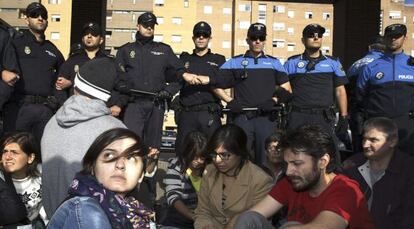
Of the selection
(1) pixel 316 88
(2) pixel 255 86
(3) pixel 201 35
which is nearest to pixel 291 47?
(3) pixel 201 35

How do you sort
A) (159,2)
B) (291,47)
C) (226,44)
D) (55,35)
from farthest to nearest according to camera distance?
(291,47) → (226,44) → (159,2) → (55,35)

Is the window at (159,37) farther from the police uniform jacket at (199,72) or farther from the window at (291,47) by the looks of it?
the police uniform jacket at (199,72)

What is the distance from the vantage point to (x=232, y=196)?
184 inches

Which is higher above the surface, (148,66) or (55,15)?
(55,15)

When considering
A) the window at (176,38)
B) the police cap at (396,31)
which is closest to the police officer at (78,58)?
the police cap at (396,31)

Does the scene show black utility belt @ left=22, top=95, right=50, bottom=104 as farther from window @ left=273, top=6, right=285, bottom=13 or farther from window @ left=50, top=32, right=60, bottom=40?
window @ left=273, top=6, right=285, bottom=13

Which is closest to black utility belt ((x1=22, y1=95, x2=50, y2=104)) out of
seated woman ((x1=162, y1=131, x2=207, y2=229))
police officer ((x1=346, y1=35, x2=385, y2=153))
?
seated woman ((x1=162, y1=131, x2=207, y2=229))

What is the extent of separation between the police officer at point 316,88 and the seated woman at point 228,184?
224 cm

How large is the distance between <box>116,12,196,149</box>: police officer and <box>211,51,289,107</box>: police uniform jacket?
0.58 metres

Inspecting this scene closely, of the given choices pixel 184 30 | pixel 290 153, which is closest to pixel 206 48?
pixel 290 153

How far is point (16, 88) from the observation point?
6.55 metres

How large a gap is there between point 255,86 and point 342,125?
1.18 meters

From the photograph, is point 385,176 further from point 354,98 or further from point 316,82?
point 354,98

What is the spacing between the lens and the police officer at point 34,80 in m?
6.51
